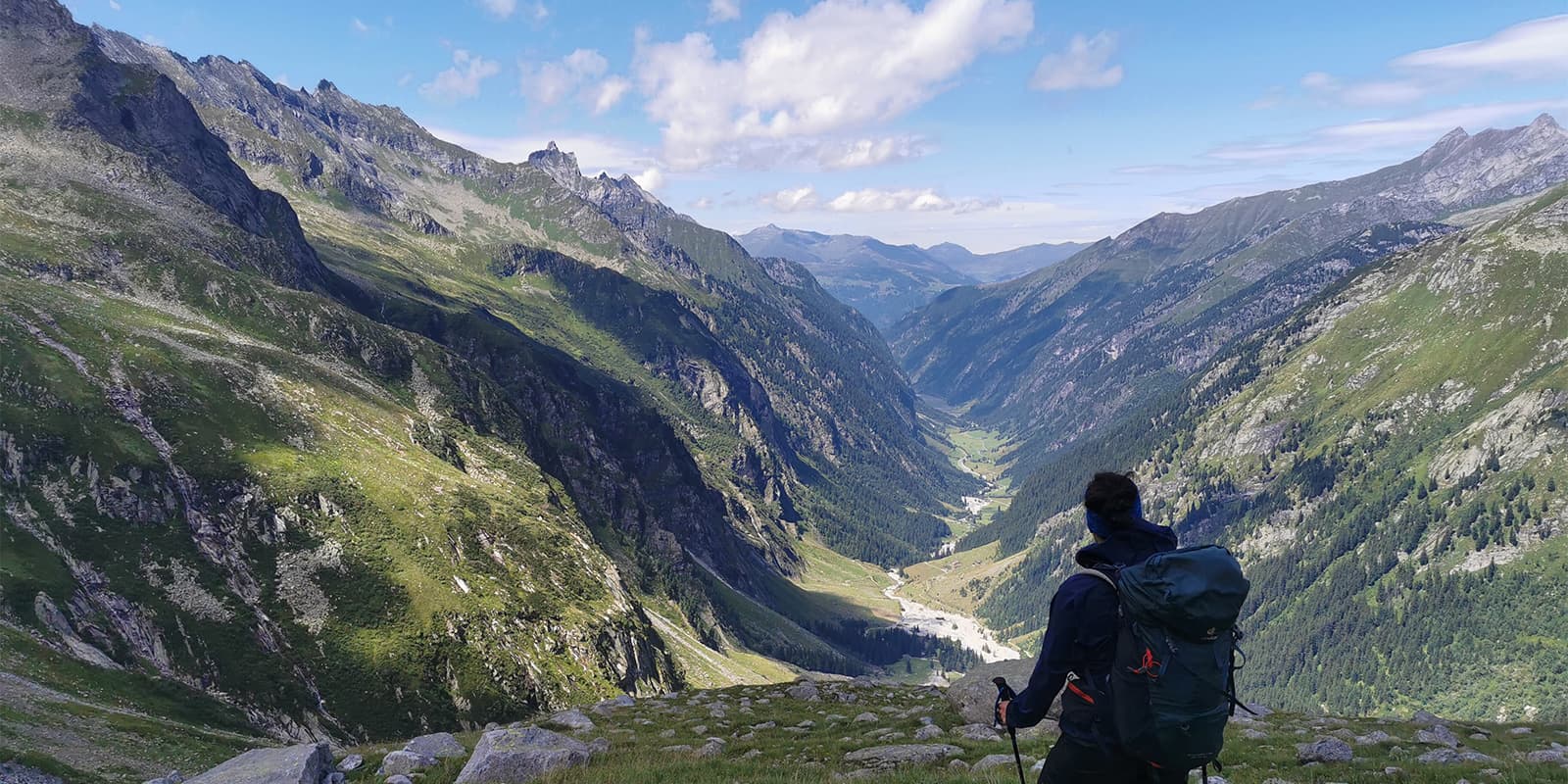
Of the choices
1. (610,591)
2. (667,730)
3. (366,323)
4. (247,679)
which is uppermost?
(366,323)

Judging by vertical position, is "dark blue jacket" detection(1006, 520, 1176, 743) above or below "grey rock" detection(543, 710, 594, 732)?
above

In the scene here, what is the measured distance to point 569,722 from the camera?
112 ft

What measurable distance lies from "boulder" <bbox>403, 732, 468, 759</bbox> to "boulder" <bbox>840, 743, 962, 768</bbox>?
1331 centimetres

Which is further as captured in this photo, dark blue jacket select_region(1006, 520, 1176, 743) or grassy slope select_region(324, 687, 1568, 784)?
grassy slope select_region(324, 687, 1568, 784)

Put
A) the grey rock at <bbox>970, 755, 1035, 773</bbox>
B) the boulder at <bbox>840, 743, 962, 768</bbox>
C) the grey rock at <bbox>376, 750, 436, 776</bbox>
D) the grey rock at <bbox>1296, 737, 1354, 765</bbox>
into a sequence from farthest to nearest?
the grey rock at <bbox>376, 750, 436, 776</bbox> < the grey rock at <bbox>1296, 737, 1354, 765</bbox> < the boulder at <bbox>840, 743, 962, 768</bbox> < the grey rock at <bbox>970, 755, 1035, 773</bbox>

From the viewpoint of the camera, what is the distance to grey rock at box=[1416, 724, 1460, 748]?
82.9 feet

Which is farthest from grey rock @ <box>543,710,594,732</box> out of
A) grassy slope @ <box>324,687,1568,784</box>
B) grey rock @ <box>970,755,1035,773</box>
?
grey rock @ <box>970,755,1035,773</box>

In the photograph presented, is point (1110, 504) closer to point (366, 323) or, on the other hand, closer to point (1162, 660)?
point (1162, 660)

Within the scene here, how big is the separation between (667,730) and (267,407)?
92841 millimetres

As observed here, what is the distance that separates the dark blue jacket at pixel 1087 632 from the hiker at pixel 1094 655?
1cm

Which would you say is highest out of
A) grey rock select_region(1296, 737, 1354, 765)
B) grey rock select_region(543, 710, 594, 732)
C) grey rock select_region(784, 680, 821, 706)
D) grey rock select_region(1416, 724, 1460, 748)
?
grey rock select_region(1296, 737, 1354, 765)

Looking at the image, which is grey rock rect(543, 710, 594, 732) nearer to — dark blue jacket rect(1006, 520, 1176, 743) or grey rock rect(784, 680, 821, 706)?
grey rock rect(784, 680, 821, 706)

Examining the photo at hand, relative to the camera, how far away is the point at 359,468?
95.9 meters

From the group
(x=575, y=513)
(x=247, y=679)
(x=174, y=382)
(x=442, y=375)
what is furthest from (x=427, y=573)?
(x=442, y=375)
